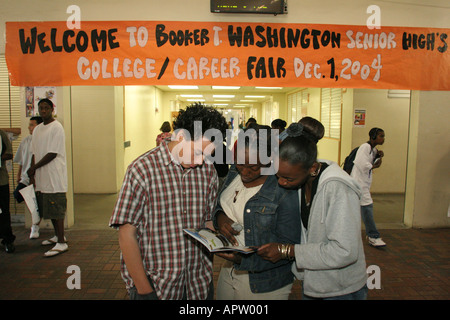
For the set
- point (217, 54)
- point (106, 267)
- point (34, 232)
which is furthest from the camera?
point (34, 232)

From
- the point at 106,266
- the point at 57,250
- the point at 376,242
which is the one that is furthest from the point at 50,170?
the point at 376,242

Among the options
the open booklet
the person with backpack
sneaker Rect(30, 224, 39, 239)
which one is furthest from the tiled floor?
the open booklet

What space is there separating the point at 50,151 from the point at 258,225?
370cm

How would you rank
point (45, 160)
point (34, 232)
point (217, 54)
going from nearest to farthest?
point (45, 160)
point (217, 54)
point (34, 232)

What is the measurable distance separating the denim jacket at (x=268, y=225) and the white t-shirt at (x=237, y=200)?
0.18 ft

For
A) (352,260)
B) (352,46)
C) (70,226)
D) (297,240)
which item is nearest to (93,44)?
(70,226)

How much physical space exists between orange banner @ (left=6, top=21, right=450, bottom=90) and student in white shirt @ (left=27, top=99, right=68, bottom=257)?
0.68 meters

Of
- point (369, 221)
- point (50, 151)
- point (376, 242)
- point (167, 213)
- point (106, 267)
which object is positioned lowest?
point (106, 267)

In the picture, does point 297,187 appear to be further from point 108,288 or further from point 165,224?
point 108,288

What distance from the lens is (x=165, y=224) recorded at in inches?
71.5

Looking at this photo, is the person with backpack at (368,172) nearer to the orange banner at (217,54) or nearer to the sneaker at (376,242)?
the sneaker at (376,242)

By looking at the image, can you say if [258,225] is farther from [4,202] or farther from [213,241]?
[4,202]

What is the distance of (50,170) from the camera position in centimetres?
451

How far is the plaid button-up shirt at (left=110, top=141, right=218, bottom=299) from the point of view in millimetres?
1749
